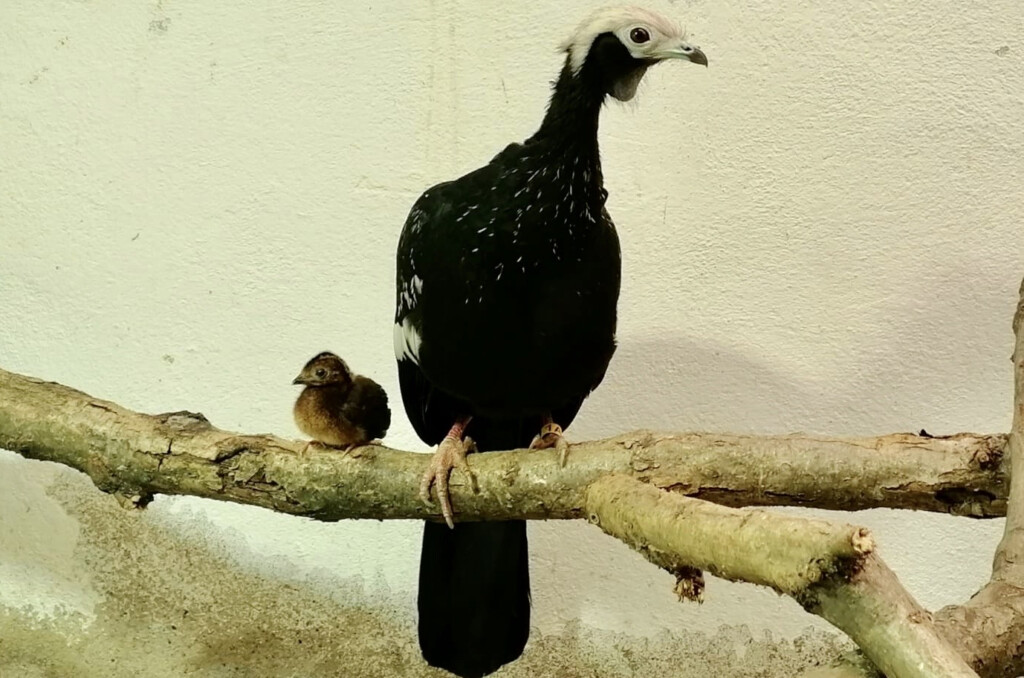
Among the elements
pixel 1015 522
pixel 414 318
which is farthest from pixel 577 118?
pixel 1015 522

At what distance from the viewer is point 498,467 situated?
4.62 ft

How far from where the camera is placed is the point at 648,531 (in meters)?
1.06

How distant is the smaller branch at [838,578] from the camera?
77cm

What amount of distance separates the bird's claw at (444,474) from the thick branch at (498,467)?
0.01 m

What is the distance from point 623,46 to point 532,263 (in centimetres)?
37

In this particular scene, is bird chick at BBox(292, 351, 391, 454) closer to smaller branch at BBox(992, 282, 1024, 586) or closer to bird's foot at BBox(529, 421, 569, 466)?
bird's foot at BBox(529, 421, 569, 466)

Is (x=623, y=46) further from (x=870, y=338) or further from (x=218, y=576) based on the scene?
(x=218, y=576)

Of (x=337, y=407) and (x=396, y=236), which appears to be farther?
(x=396, y=236)

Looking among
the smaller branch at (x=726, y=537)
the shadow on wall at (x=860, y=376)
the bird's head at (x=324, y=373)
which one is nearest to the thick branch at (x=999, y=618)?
the smaller branch at (x=726, y=537)

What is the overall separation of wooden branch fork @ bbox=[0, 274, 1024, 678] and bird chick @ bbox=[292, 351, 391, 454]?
59 mm

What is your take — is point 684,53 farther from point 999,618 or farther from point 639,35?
point 999,618

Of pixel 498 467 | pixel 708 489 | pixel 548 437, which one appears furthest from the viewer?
pixel 548 437

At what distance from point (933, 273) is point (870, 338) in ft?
0.54

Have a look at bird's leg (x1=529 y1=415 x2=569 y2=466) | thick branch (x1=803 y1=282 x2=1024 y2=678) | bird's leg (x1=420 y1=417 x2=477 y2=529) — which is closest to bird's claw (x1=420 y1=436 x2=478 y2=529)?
bird's leg (x1=420 y1=417 x2=477 y2=529)
